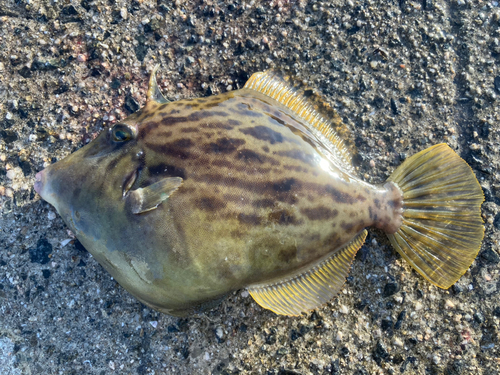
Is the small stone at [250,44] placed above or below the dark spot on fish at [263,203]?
above

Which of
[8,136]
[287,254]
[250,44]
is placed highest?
[250,44]

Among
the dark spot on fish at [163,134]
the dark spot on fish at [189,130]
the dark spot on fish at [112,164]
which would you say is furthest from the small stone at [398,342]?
the dark spot on fish at [112,164]

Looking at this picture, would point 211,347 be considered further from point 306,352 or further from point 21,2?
point 21,2

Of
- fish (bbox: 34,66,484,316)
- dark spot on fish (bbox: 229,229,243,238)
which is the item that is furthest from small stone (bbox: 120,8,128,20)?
dark spot on fish (bbox: 229,229,243,238)

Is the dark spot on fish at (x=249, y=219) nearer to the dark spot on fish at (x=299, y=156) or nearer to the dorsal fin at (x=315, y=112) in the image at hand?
the dark spot on fish at (x=299, y=156)

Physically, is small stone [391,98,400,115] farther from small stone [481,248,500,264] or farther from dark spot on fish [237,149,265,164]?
dark spot on fish [237,149,265,164]

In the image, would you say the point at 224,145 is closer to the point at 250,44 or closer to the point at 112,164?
the point at 112,164

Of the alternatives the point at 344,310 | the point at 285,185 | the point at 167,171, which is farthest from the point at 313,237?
the point at 167,171
